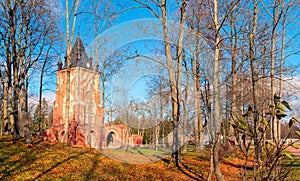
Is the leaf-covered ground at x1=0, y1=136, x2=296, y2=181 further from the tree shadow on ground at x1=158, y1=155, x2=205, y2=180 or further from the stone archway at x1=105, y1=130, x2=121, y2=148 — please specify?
the stone archway at x1=105, y1=130, x2=121, y2=148

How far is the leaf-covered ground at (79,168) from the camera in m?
6.66

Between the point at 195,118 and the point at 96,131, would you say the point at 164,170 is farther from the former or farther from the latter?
the point at 96,131

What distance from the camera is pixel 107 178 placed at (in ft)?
22.1

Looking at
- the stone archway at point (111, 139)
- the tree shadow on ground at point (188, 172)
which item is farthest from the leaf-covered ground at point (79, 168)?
the stone archway at point (111, 139)

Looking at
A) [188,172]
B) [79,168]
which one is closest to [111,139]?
[79,168]

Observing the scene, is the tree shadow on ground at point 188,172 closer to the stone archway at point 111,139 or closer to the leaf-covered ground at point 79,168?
the leaf-covered ground at point 79,168

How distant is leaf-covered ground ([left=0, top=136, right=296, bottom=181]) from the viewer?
6660 mm

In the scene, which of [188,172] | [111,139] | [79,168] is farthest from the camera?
[188,172]

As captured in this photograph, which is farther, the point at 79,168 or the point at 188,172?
the point at 188,172

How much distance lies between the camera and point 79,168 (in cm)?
764

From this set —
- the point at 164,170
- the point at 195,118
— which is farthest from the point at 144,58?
the point at 164,170

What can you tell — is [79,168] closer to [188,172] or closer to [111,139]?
[188,172]

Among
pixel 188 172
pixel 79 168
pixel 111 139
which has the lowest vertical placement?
pixel 188 172

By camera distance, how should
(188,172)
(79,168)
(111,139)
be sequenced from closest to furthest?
1. (111,139)
2. (79,168)
3. (188,172)
